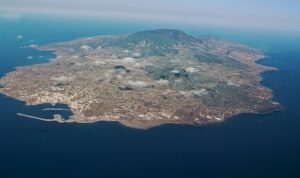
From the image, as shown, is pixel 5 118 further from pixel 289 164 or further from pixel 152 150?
pixel 289 164

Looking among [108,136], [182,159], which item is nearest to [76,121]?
[108,136]

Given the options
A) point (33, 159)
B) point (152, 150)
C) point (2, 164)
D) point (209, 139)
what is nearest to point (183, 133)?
point (209, 139)

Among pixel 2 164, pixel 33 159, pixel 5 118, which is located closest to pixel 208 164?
pixel 33 159

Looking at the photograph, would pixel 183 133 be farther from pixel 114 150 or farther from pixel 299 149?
pixel 299 149

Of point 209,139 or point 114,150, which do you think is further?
point 209,139

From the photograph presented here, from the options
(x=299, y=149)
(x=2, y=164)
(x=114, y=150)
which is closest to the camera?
(x=2, y=164)

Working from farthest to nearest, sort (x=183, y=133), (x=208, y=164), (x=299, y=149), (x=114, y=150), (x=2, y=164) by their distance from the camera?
1. (x=183, y=133)
2. (x=299, y=149)
3. (x=114, y=150)
4. (x=208, y=164)
5. (x=2, y=164)

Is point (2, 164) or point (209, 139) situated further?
point (209, 139)

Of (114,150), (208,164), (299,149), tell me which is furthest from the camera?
(299,149)

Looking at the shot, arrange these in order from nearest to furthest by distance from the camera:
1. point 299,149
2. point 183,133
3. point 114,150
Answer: point 114,150, point 299,149, point 183,133
